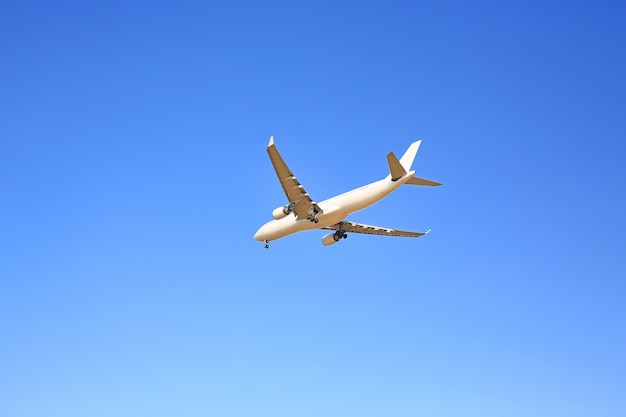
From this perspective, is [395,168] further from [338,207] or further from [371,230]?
[371,230]

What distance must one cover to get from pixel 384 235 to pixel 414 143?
11718 millimetres

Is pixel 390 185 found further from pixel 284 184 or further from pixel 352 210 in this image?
pixel 284 184

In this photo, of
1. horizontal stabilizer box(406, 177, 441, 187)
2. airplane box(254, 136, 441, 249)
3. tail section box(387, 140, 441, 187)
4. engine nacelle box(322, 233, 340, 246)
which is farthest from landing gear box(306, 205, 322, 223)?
engine nacelle box(322, 233, 340, 246)

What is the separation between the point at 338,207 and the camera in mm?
54469

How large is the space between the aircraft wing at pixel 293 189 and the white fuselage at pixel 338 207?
1.22m

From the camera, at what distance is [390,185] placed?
51.7 meters

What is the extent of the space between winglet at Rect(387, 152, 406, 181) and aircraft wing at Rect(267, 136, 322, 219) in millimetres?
6703

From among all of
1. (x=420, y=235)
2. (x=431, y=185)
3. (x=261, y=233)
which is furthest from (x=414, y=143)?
(x=261, y=233)

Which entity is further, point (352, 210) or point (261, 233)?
point (261, 233)

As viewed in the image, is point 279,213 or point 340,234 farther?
point 340,234

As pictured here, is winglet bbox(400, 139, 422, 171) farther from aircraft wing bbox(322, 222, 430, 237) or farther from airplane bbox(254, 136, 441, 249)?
aircraft wing bbox(322, 222, 430, 237)

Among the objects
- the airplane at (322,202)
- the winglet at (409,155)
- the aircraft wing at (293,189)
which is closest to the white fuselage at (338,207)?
the airplane at (322,202)

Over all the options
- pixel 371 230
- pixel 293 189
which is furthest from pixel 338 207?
pixel 371 230

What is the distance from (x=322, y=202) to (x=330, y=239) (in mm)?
6302
